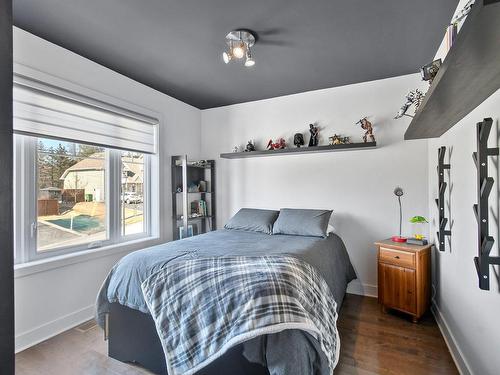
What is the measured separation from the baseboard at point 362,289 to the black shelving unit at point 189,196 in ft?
6.56

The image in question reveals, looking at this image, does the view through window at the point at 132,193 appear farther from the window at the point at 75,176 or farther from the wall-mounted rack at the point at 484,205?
the wall-mounted rack at the point at 484,205

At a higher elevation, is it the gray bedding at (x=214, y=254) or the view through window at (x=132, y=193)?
the view through window at (x=132, y=193)

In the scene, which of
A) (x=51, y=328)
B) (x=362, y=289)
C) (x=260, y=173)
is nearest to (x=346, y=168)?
(x=260, y=173)

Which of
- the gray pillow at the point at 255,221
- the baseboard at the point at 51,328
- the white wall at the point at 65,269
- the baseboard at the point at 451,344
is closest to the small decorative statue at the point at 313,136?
the gray pillow at the point at 255,221

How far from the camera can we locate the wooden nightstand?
7.82 feet

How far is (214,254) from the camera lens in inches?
80.7

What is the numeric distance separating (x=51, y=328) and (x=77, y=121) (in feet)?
5.91

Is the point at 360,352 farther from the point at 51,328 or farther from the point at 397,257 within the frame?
the point at 51,328

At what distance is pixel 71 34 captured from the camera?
7.05ft

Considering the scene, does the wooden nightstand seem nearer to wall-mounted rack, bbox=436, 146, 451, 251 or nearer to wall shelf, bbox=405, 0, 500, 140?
wall-mounted rack, bbox=436, 146, 451, 251

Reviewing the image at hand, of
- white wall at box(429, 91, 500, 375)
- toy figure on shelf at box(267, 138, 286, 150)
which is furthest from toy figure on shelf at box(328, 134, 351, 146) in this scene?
white wall at box(429, 91, 500, 375)

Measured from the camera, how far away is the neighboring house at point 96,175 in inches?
102

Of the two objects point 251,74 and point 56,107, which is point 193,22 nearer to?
point 251,74

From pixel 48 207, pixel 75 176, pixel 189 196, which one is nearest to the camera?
pixel 48 207
